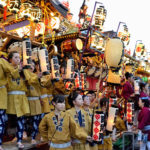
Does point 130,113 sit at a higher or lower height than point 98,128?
lower

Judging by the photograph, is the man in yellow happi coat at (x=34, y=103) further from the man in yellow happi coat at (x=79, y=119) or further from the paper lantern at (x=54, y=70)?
the man in yellow happi coat at (x=79, y=119)

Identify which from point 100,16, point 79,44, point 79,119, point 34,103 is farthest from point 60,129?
point 100,16

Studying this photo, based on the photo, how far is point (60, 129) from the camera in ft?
14.2

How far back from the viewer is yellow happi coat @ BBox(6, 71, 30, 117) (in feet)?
16.5

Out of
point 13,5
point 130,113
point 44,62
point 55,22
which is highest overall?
point 13,5

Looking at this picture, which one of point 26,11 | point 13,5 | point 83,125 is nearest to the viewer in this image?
point 83,125

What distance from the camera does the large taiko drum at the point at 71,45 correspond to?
10.6m

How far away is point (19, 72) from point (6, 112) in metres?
1.02

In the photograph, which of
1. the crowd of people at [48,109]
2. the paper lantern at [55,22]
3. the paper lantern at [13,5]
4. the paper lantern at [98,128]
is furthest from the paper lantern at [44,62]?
the paper lantern at [55,22]

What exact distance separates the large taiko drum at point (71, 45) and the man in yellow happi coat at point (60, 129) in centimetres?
643

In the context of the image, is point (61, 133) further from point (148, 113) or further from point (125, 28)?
point (125, 28)

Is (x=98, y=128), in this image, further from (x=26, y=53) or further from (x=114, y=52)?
(x=114, y=52)

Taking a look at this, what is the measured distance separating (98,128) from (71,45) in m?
7.00

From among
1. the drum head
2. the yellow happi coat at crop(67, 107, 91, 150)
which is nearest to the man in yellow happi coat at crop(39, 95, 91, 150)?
the yellow happi coat at crop(67, 107, 91, 150)
